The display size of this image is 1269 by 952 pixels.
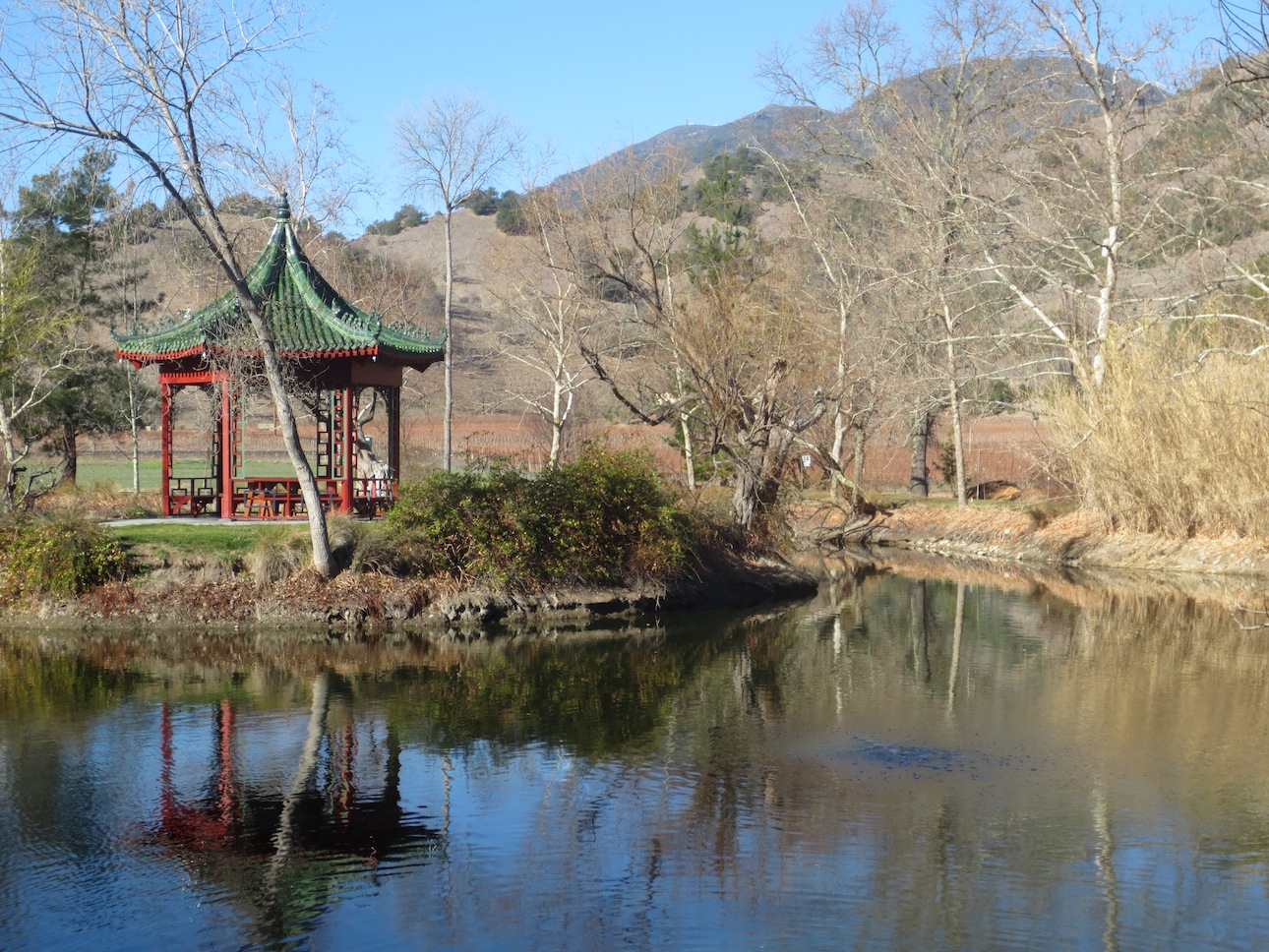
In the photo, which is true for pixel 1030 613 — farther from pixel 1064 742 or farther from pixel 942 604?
pixel 1064 742

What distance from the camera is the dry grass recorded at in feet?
74.9

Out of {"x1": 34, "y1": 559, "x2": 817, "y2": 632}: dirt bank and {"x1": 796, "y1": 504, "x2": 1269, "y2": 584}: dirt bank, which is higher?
{"x1": 796, "y1": 504, "x2": 1269, "y2": 584}: dirt bank

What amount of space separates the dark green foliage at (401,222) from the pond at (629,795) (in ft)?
281

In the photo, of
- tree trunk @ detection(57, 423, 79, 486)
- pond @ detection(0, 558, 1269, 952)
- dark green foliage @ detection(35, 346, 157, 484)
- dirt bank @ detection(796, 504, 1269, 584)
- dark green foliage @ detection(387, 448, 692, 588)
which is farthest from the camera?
tree trunk @ detection(57, 423, 79, 486)

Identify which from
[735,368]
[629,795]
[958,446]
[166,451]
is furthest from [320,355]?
[958,446]

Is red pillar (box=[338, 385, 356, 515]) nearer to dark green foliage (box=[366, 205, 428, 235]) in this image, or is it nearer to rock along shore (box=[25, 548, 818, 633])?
rock along shore (box=[25, 548, 818, 633])

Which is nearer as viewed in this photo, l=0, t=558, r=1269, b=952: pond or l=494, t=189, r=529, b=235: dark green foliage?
l=0, t=558, r=1269, b=952: pond

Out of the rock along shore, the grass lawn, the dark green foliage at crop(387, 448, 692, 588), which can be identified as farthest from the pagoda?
the rock along shore

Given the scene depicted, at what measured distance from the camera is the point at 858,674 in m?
15.2

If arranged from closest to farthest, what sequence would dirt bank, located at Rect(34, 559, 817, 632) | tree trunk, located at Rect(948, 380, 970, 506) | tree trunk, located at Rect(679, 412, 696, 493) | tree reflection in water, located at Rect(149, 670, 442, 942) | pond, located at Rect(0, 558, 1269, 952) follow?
pond, located at Rect(0, 558, 1269, 952), tree reflection in water, located at Rect(149, 670, 442, 942), dirt bank, located at Rect(34, 559, 817, 632), tree trunk, located at Rect(679, 412, 696, 493), tree trunk, located at Rect(948, 380, 970, 506)

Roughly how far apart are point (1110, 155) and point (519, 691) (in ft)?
58.8

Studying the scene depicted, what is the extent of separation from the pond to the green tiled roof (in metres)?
5.81

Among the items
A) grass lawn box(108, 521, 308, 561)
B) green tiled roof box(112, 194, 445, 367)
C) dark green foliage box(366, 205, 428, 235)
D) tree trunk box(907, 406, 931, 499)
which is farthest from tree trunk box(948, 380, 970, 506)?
dark green foliage box(366, 205, 428, 235)

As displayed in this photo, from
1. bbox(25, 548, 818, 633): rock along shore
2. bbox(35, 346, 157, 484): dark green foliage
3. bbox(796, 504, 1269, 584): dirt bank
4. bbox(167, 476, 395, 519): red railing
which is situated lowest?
bbox(25, 548, 818, 633): rock along shore
